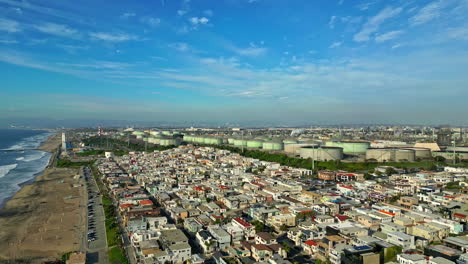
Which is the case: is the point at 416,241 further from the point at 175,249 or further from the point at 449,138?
the point at 449,138

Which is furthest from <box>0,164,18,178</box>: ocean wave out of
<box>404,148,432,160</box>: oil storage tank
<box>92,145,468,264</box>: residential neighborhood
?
<box>404,148,432,160</box>: oil storage tank

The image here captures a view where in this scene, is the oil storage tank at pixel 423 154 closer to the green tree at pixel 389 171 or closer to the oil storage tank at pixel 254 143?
the green tree at pixel 389 171

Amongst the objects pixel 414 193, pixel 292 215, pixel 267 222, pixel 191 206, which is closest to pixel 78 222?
pixel 191 206

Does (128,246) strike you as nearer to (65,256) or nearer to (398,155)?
(65,256)

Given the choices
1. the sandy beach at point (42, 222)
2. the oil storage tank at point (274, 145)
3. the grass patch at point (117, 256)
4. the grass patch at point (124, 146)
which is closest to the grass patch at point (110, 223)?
the grass patch at point (117, 256)

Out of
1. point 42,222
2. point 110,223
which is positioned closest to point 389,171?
point 110,223

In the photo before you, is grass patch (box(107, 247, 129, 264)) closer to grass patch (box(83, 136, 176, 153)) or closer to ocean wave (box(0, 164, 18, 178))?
ocean wave (box(0, 164, 18, 178))

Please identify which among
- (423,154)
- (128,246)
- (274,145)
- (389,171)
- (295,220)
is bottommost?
(128,246)
